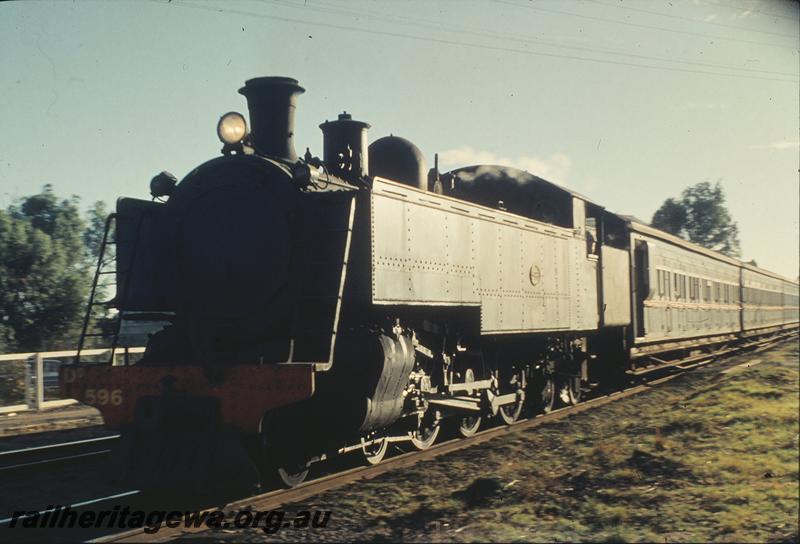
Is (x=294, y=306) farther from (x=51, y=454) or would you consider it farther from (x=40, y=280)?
(x=40, y=280)

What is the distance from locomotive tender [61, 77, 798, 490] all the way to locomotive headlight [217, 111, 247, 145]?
0.5 inches

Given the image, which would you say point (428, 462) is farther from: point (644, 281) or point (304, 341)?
point (644, 281)

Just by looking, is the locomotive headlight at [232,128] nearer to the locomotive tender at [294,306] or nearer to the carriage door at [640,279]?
the locomotive tender at [294,306]

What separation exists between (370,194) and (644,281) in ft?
32.2

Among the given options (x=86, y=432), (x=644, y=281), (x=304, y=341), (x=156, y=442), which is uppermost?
(x=644, y=281)

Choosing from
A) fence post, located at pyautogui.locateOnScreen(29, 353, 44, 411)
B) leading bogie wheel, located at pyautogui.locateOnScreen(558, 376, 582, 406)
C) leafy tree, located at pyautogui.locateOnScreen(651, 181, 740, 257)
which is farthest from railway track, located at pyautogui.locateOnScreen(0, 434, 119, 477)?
leafy tree, located at pyautogui.locateOnScreen(651, 181, 740, 257)

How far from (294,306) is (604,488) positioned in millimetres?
2889

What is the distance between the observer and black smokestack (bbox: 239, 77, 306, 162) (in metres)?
6.70

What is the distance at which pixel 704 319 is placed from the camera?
19828 mm

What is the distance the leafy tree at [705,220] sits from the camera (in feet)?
194

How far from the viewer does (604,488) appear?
5840 millimetres

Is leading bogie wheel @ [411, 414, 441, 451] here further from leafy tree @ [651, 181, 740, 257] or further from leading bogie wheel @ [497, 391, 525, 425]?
leafy tree @ [651, 181, 740, 257]

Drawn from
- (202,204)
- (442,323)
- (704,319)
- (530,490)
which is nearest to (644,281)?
(704,319)

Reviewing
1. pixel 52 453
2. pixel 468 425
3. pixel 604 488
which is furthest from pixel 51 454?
pixel 604 488
